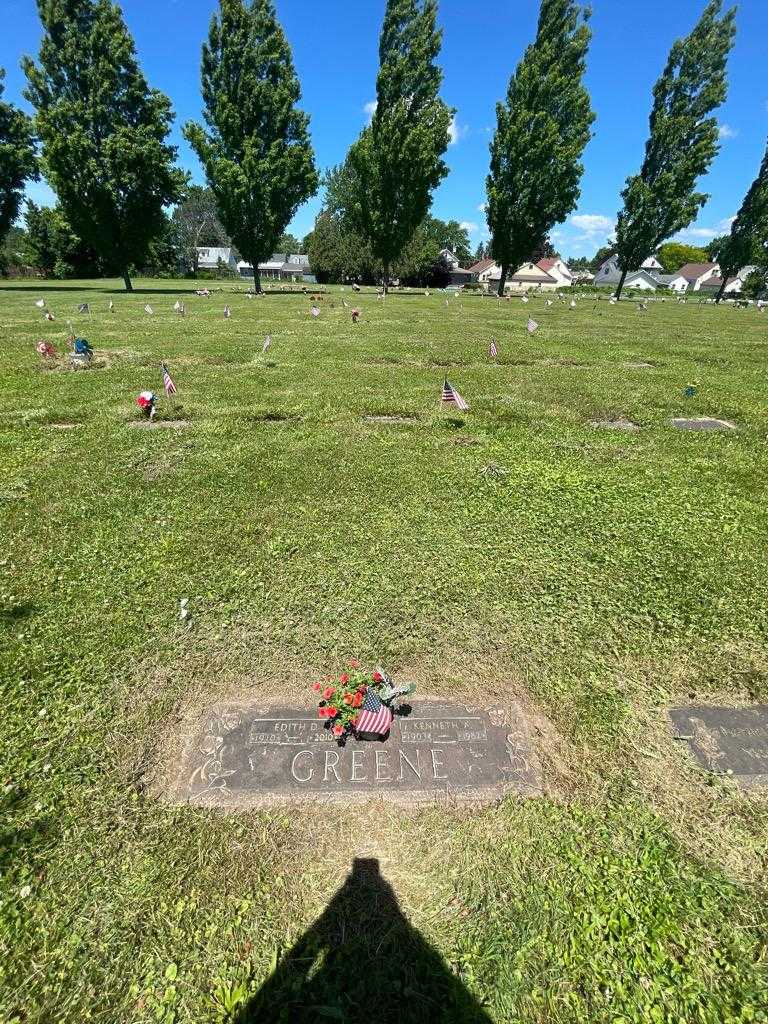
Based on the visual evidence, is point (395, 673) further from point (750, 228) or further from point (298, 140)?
point (750, 228)

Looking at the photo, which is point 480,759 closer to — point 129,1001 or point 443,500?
point 129,1001

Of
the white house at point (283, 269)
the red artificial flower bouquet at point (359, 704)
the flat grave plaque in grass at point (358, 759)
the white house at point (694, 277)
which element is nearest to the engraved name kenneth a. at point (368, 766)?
the flat grave plaque in grass at point (358, 759)

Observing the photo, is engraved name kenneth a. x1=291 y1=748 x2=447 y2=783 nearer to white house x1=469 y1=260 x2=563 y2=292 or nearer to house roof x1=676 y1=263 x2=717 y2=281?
white house x1=469 y1=260 x2=563 y2=292

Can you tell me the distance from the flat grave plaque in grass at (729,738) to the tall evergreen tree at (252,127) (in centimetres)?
3603

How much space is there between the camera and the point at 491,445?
27.9 ft

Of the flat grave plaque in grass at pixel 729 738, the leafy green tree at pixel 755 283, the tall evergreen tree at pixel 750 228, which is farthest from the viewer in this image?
the leafy green tree at pixel 755 283

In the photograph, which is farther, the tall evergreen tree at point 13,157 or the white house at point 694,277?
the white house at point 694,277

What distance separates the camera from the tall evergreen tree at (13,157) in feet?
112

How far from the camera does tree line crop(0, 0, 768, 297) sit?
26969mm

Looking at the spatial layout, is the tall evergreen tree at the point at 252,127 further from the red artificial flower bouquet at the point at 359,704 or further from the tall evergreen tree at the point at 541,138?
the red artificial flower bouquet at the point at 359,704

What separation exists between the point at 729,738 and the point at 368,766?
262 centimetres

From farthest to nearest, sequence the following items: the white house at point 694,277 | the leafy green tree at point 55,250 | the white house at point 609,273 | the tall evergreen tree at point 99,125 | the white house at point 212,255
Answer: the white house at point 694,277 < the white house at point 609,273 < the white house at point 212,255 < the leafy green tree at point 55,250 < the tall evergreen tree at point 99,125

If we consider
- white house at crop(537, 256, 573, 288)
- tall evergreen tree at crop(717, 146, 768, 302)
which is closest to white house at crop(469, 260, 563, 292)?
white house at crop(537, 256, 573, 288)

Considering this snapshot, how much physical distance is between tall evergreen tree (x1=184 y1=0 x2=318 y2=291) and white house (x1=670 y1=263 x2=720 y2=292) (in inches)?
3507
